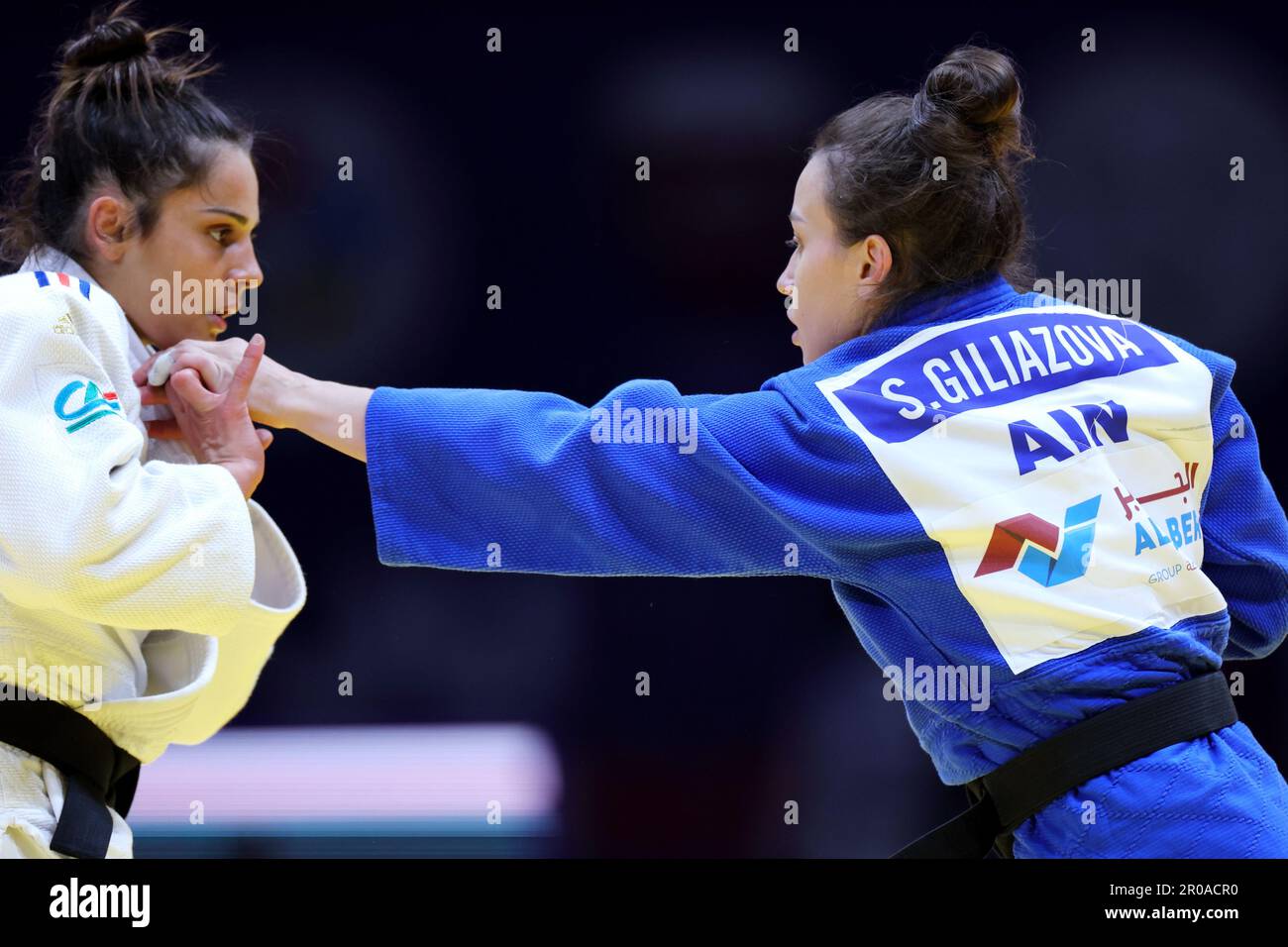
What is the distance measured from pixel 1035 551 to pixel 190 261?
132 centimetres

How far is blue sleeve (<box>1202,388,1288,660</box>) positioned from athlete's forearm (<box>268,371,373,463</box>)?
129 cm

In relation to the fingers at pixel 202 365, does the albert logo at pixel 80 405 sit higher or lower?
lower

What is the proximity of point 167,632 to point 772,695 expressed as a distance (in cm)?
171

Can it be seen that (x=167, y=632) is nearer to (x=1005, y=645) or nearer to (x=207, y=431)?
(x=207, y=431)

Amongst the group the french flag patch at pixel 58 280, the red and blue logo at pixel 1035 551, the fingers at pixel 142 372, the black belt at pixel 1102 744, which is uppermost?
the french flag patch at pixel 58 280

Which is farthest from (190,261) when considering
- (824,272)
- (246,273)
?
(824,272)

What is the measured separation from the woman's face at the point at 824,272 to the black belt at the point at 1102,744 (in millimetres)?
674

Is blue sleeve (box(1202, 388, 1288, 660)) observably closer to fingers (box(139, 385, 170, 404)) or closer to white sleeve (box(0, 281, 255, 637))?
white sleeve (box(0, 281, 255, 637))

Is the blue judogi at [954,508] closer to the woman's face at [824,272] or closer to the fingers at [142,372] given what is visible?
A: the woman's face at [824,272]

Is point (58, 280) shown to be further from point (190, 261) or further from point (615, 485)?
point (615, 485)

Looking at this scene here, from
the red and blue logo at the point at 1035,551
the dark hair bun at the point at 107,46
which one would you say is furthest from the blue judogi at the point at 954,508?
the dark hair bun at the point at 107,46

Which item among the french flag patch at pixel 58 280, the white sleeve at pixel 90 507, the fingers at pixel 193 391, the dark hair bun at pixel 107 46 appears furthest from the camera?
the dark hair bun at pixel 107 46

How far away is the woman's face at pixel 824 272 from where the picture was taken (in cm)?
215

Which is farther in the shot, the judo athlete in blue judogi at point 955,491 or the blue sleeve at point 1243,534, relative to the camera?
the blue sleeve at point 1243,534
